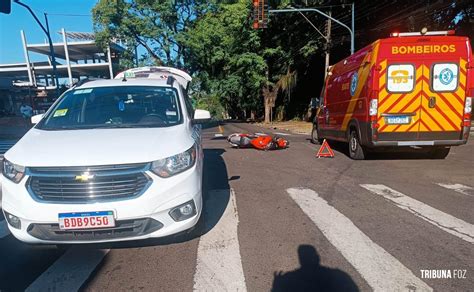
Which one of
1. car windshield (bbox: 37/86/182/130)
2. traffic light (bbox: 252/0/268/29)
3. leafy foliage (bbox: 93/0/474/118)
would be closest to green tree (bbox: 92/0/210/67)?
leafy foliage (bbox: 93/0/474/118)

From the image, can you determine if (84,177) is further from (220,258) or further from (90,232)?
(220,258)

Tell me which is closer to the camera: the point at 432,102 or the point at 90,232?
the point at 90,232

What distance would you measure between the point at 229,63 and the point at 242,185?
30136mm

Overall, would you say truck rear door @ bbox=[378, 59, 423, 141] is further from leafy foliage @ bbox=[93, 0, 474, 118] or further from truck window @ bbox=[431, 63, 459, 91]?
leafy foliage @ bbox=[93, 0, 474, 118]

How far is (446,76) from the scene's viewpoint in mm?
8438

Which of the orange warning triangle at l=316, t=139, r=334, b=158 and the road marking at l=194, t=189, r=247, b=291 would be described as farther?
the orange warning triangle at l=316, t=139, r=334, b=158

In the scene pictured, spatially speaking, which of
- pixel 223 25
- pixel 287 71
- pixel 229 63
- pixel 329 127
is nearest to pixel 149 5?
pixel 223 25

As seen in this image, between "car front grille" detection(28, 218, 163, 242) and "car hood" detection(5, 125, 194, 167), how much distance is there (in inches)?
22.7

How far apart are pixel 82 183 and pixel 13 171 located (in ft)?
2.57

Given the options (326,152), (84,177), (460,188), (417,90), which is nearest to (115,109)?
(84,177)

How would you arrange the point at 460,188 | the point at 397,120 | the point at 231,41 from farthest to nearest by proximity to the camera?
the point at 231,41 < the point at 397,120 < the point at 460,188

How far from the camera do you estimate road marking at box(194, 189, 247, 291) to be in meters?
3.19

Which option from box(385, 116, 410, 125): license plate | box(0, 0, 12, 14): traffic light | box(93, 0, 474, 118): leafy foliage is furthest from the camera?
box(93, 0, 474, 118): leafy foliage

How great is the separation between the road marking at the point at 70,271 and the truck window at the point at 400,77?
24.4 feet
